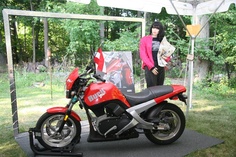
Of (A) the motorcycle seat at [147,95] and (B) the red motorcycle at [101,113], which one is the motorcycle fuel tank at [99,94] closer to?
(B) the red motorcycle at [101,113]

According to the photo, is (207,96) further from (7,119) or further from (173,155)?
(7,119)

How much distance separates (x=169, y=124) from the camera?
2764 millimetres

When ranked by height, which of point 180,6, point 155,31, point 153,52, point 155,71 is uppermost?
point 180,6

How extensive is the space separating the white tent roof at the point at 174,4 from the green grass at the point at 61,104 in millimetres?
1790

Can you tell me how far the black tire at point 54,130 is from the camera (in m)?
2.48

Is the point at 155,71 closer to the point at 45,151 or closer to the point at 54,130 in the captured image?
the point at 54,130

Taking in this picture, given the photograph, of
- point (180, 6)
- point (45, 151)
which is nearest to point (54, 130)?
point (45, 151)

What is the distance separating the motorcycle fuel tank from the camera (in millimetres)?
2387

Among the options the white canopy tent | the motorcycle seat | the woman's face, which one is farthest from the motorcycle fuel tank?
the white canopy tent

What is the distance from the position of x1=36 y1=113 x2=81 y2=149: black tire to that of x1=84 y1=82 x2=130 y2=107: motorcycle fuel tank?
12.4 inches

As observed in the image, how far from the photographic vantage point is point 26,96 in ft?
17.6

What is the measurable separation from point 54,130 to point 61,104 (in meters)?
2.32

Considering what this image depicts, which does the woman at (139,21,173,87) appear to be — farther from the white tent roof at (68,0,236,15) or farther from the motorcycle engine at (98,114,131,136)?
the motorcycle engine at (98,114,131,136)

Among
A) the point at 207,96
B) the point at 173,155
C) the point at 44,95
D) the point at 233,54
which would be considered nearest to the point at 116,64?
the point at 173,155
